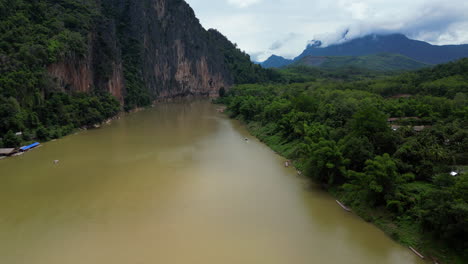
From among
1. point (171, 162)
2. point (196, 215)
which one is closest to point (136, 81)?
point (171, 162)

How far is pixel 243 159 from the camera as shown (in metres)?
21.8

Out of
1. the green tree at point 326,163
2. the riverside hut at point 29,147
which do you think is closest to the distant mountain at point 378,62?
the green tree at point 326,163

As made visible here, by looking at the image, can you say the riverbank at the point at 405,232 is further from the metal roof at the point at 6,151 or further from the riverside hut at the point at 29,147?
the riverside hut at the point at 29,147

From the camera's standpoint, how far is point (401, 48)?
6240 inches

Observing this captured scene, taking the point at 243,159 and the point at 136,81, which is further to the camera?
the point at 136,81

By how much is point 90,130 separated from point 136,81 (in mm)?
26611

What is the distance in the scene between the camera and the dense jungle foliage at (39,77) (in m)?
24.5

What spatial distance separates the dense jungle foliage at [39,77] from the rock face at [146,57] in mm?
1766

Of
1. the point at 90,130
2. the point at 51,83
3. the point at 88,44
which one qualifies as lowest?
the point at 90,130

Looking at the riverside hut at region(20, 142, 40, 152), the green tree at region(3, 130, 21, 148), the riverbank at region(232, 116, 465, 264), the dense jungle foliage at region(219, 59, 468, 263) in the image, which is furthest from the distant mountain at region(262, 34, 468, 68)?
the green tree at region(3, 130, 21, 148)

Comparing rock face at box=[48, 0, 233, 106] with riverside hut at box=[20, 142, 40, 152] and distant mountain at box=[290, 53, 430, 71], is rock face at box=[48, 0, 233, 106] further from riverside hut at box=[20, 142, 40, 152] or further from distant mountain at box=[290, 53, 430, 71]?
distant mountain at box=[290, 53, 430, 71]

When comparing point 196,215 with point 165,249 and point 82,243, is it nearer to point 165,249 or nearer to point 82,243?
point 165,249

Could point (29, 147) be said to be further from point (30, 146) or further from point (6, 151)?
point (6, 151)

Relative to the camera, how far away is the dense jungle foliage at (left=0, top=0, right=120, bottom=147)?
24.5 m
